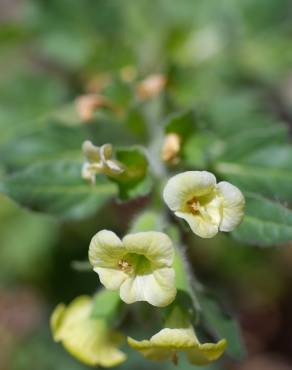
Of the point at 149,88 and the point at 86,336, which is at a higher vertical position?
the point at 149,88

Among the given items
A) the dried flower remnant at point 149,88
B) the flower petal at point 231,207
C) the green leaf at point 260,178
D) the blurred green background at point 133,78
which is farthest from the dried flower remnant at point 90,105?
the flower petal at point 231,207

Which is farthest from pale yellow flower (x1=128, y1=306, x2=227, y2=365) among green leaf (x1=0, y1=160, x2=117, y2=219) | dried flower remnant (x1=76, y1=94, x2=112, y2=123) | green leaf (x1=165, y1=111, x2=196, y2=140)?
dried flower remnant (x1=76, y1=94, x2=112, y2=123)

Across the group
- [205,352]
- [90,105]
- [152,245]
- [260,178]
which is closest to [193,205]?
[152,245]

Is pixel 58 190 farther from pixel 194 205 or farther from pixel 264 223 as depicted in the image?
pixel 264 223

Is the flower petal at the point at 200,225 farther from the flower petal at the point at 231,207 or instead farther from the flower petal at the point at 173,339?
the flower petal at the point at 173,339

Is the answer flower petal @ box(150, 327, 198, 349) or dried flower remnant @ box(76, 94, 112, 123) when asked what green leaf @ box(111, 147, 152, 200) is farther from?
dried flower remnant @ box(76, 94, 112, 123)

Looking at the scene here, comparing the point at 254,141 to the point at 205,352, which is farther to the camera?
the point at 254,141

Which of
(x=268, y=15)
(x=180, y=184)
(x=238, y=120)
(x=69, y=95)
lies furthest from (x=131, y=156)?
(x=268, y=15)
